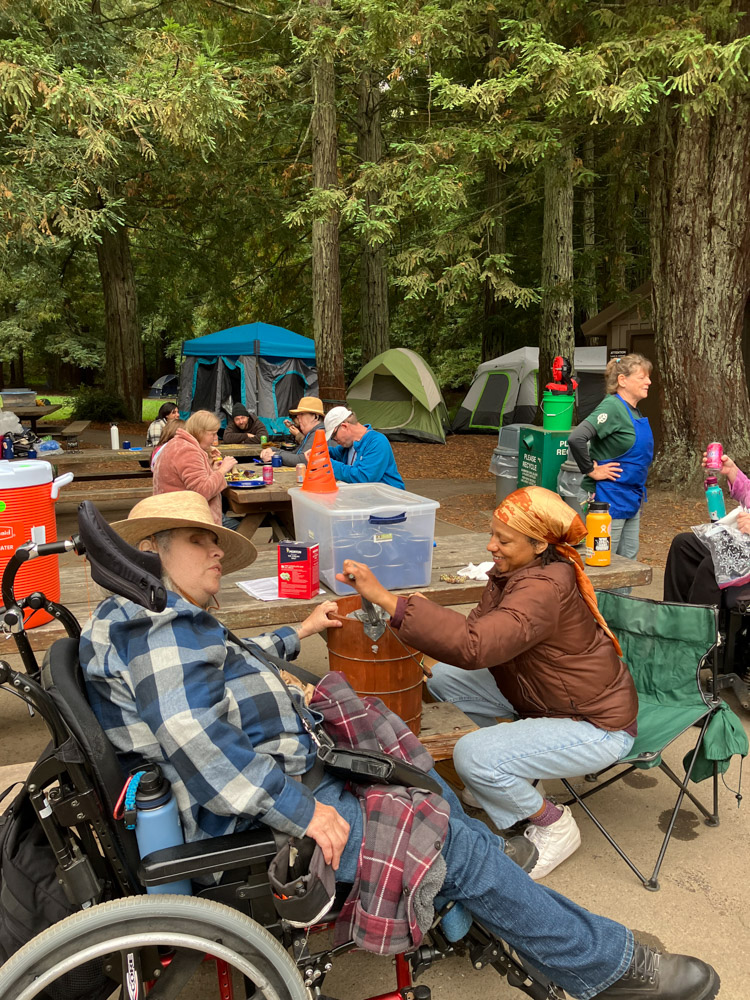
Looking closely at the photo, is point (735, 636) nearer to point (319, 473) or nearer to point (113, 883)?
point (319, 473)

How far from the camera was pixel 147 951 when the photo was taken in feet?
5.59

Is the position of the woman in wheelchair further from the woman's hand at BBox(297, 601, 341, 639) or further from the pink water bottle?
the pink water bottle

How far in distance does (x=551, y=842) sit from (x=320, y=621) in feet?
3.61

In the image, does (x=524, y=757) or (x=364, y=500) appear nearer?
(x=524, y=757)

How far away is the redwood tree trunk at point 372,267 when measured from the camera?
14.9 m

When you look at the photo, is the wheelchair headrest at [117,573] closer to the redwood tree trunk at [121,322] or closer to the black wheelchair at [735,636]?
the black wheelchair at [735,636]

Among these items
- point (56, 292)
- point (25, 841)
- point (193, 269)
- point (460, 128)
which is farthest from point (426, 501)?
point (193, 269)

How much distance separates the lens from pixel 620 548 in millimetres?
5258

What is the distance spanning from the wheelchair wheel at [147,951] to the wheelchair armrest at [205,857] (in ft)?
0.15

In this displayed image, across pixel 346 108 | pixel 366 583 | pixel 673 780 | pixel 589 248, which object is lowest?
pixel 673 780

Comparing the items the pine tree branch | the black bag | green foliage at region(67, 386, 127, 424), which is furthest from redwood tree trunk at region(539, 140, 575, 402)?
the black bag

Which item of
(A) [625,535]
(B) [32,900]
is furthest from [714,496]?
(B) [32,900]

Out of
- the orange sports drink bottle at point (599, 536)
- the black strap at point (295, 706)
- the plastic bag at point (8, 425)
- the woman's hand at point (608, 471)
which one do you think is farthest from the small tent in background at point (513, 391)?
the black strap at point (295, 706)

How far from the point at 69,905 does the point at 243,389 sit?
13665 millimetres
